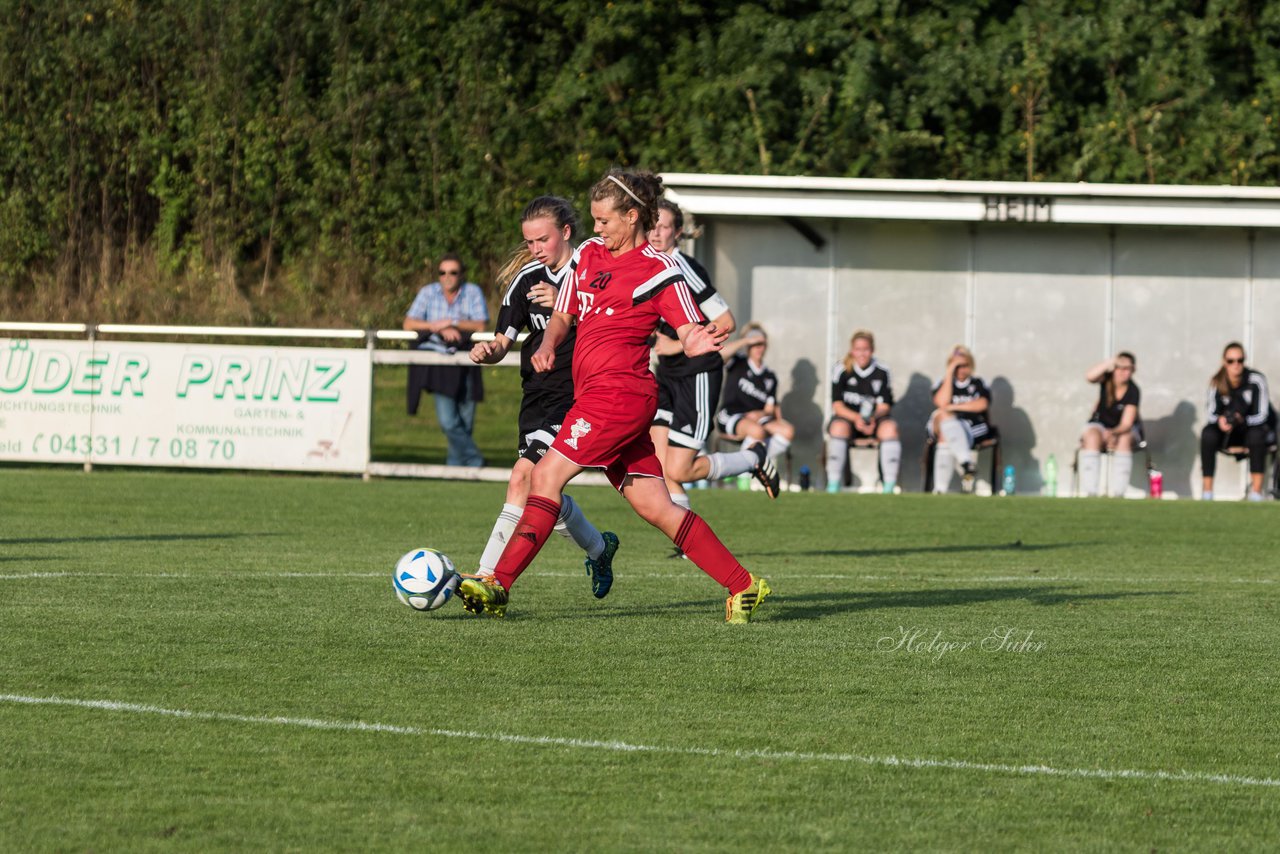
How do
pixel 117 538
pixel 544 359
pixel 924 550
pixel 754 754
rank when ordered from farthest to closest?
1. pixel 924 550
2. pixel 117 538
3. pixel 544 359
4. pixel 754 754

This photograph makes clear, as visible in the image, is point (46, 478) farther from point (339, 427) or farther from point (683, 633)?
point (683, 633)

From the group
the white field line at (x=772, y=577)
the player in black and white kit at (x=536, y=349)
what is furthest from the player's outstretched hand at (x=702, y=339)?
the white field line at (x=772, y=577)

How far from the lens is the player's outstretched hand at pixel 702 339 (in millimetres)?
6051

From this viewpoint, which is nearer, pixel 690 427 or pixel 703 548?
pixel 703 548

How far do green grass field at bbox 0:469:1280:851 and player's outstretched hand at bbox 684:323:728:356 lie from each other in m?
1.02

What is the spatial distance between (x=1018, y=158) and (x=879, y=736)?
23351mm

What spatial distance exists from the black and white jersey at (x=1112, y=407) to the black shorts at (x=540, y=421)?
1031cm

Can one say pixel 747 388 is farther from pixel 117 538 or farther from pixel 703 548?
pixel 703 548

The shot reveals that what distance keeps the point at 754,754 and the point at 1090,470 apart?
13166 millimetres

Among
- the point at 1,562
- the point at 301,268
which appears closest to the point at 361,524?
the point at 1,562

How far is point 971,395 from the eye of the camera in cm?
1698

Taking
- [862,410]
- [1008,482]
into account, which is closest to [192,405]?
[862,410]

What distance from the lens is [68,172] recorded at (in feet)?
93.1

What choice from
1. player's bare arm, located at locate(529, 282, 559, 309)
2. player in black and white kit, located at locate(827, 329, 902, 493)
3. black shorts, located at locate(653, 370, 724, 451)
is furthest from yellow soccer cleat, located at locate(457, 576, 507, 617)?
player in black and white kit, located at locate(827, 329, 902, 493)
